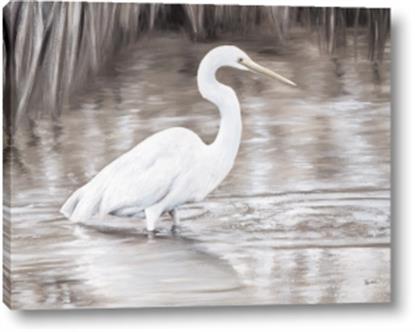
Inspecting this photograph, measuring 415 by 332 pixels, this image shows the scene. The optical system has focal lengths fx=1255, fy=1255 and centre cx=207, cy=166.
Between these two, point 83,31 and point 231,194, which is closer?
point 83,31

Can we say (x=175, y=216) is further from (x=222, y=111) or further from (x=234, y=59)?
(x=234, y=59)

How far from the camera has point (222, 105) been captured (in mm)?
3748

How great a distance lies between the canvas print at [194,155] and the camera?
3633 millimetres

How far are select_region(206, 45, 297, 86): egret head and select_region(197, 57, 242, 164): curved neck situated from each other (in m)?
0.02

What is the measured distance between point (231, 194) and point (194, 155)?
0.16 metres

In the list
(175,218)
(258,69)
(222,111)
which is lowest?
(175,218)

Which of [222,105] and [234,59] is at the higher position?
[234,59]

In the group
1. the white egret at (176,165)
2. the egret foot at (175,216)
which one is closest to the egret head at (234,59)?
the white egret at (176,165)

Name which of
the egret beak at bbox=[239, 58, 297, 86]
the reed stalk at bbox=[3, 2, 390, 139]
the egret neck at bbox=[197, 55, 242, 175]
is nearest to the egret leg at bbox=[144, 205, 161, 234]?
the egret neck at bbox=[197, 55, 242, 175]

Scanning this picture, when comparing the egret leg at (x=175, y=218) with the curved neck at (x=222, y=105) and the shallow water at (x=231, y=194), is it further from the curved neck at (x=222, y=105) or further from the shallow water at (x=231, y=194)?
the curved neck at (x=222, y=105)

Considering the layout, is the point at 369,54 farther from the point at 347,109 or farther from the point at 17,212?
the point at 17,212

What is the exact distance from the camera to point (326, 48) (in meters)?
3.83

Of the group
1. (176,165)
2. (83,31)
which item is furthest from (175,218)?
(83,31)

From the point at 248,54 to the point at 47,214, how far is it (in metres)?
0.77
